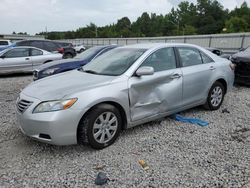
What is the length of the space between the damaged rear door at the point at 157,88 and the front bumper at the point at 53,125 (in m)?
0.96

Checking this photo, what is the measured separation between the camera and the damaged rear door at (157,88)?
3.58 m

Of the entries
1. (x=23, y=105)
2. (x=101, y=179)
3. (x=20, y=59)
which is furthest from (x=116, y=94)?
(x=20, y=59)

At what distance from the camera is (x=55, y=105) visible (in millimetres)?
3002

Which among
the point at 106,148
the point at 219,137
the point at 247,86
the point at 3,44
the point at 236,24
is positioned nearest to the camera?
the point at 106,148

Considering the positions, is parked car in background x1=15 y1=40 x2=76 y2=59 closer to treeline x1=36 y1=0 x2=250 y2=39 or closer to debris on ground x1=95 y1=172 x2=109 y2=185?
debris on ground x1=95 y1=172 x2=109 y2=185

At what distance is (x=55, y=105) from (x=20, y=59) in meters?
7.68

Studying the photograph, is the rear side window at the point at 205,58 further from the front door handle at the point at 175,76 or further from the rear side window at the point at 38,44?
the rear side window at the point at 38,44

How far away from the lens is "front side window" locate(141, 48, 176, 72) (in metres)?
3.88

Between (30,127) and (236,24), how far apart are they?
219 ft

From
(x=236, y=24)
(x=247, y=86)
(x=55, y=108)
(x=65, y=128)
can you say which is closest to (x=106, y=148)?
→ (x=65, y=128)

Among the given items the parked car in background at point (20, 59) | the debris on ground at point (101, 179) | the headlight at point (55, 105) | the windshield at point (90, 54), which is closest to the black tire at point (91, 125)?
the headlight at point (55, 105)

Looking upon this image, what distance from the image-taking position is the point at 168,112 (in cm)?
410

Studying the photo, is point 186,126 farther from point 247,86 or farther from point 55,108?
point 247,86

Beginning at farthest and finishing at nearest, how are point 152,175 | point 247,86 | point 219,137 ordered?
point 247,86 < point 219,137 < point 152,175
